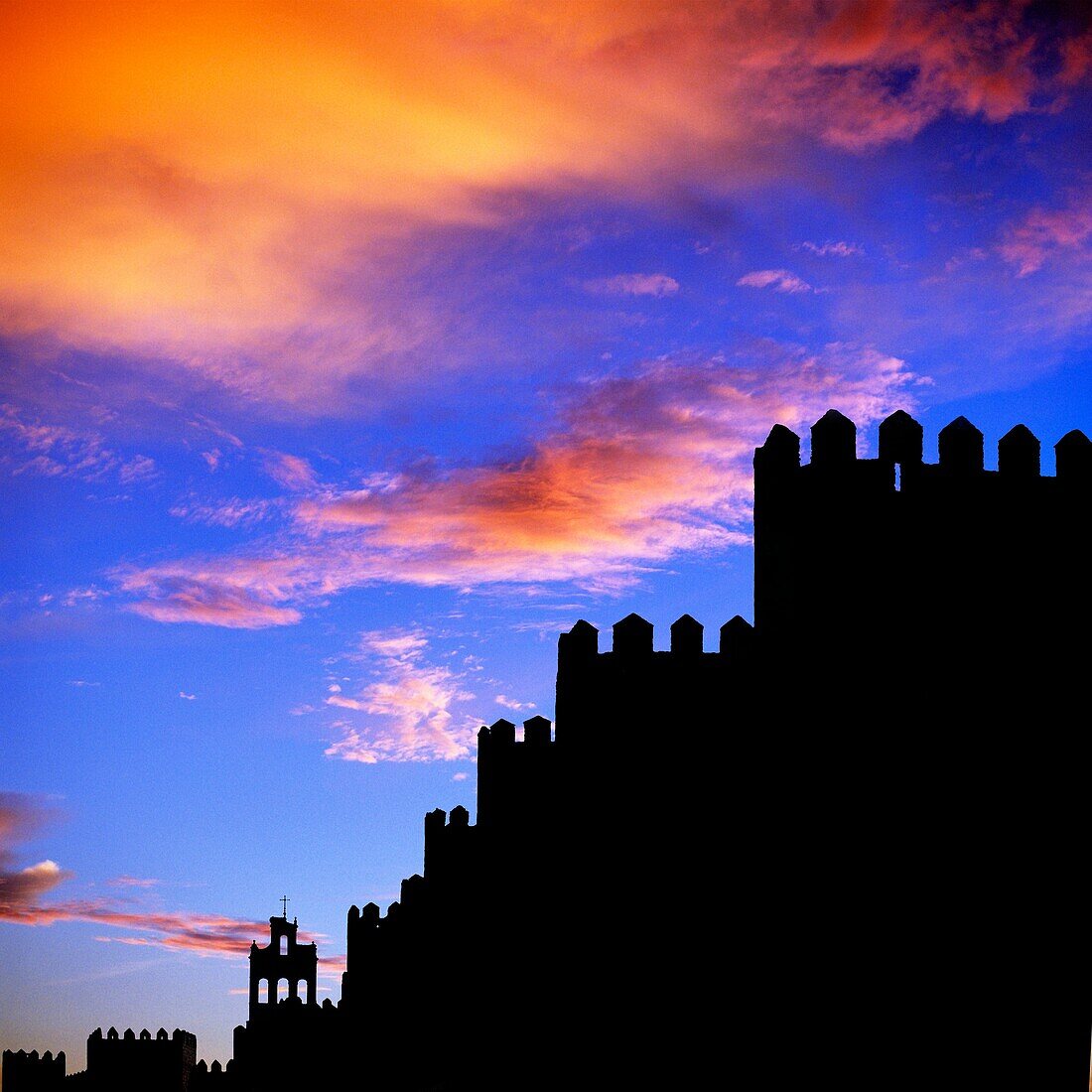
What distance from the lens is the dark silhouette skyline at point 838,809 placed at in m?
15.3

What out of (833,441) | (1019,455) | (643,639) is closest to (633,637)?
(643,639)

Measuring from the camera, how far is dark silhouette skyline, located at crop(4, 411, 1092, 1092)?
15336 millimetres

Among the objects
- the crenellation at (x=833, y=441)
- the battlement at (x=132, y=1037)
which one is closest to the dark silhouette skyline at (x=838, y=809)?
the crenellation at (x=833, y=441)

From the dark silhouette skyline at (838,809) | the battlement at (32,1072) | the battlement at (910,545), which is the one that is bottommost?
the battlement at (32,1072)

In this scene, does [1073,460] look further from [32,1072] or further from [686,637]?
[32,1072]

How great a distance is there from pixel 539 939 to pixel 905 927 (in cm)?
441

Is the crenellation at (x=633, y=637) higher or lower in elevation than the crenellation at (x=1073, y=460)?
lower

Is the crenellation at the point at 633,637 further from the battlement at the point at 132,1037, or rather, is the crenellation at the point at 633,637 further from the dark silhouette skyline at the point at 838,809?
the battlement at the point at 132,1037

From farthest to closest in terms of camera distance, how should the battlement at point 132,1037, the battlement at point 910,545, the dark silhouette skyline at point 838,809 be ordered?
the battlement at point 132,1037 < the battlement at point 910,545 < the dark silhouette skyline at point 838,809

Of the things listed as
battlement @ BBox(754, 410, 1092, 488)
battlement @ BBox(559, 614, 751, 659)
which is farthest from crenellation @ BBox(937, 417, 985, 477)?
battlement @ BBox(559, 614, 751, 659)

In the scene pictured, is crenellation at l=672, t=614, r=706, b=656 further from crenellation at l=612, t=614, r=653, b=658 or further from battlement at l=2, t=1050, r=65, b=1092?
battlement at l=2, t=1050, r=65, b=1092

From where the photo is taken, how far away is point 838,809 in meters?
15.8

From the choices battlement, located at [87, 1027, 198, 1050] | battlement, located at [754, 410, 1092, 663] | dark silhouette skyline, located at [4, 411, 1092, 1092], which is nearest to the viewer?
dark silhouette skyline, located at [4, 411, 1092, 1092]

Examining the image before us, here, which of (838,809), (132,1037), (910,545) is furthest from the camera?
(132,1037)
